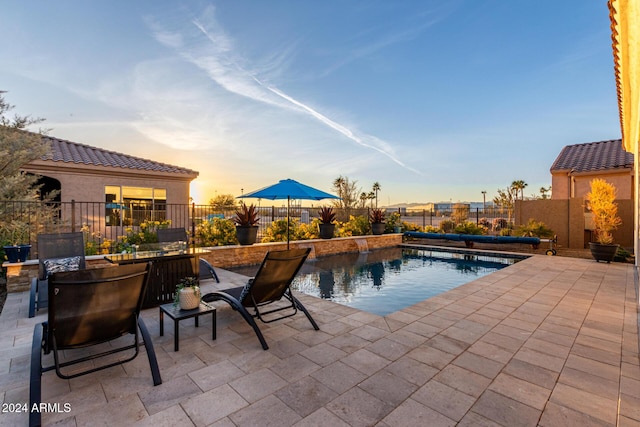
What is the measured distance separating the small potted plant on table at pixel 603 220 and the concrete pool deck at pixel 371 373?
506 centimetres

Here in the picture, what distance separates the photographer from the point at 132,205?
37.1 ft

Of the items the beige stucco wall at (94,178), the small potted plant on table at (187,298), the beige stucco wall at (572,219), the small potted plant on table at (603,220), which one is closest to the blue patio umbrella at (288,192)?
the small potted plant on table at (187,298)

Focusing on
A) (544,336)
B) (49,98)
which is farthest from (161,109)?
(544,336)

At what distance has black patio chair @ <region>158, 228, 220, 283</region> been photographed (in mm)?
6082

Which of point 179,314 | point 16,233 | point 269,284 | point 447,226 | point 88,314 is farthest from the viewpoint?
point 447,226

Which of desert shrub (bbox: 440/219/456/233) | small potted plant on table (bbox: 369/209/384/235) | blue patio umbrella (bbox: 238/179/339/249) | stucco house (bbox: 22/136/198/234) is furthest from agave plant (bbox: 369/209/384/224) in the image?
stucco house (bbox: 22/136/198/234)

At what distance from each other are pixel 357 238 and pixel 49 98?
11.3 meters

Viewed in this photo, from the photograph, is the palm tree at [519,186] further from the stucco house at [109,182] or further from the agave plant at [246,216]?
the stucco house at [109,182]

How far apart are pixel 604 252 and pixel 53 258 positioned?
12934 millimetres

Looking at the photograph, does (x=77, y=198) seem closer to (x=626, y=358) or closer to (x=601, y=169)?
(x=626, y=358)

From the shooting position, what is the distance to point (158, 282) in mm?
4594

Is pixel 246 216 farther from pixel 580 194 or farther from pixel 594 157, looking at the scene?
pixel 594 157

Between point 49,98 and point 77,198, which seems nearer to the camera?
point 49,98

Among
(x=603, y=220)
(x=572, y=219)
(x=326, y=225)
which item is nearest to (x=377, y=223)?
(x=326, y=225)
